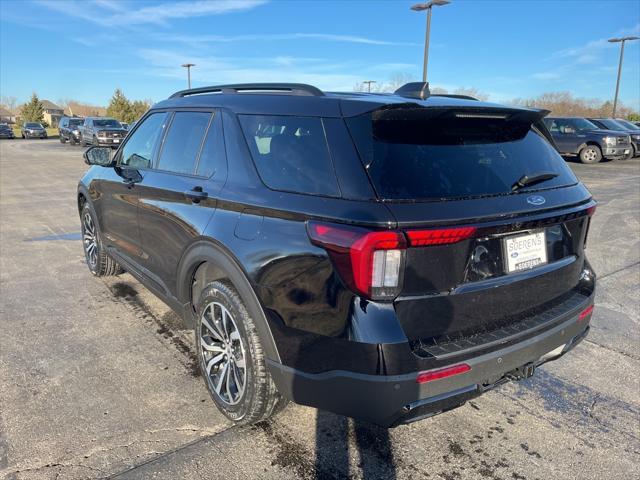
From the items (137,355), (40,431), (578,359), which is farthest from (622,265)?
(40,431)

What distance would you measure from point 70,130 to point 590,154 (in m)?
32.8

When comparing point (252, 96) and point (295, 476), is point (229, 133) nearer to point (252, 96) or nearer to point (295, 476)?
point (252, 96)

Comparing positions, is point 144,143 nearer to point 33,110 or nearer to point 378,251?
point 378,251

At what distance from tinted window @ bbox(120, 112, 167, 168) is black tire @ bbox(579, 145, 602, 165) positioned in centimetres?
1954

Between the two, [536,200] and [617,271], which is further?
[617,271]

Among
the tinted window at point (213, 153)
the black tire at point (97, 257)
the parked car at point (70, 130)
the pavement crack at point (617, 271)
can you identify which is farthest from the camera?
the parked car at point (70, 130)

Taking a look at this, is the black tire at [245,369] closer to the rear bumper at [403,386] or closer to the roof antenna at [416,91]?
the rear bumper at [403,386]

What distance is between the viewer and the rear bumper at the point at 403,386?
6.61 ft

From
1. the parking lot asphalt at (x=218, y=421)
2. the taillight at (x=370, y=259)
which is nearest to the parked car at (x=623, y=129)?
the parking lot asphalt at (x=218, y=421)

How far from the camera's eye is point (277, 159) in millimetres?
2520

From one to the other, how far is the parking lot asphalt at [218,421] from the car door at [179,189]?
2.29 feet

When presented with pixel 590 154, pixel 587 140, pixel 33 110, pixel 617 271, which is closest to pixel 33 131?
pixel 33 110

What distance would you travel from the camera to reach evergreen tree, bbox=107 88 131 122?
213 feet

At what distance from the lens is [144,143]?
3.99 m
